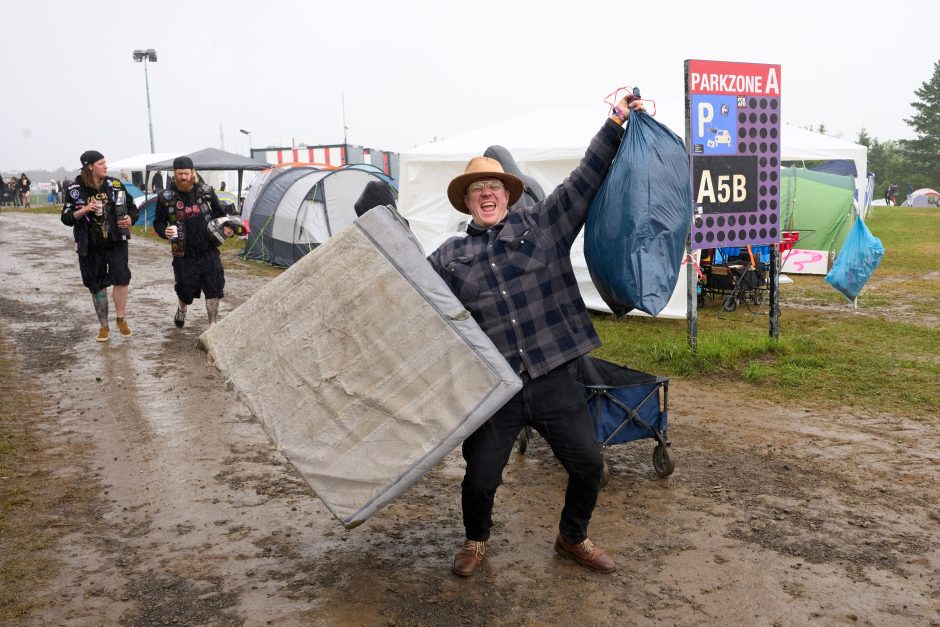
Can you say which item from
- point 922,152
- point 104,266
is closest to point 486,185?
point 104,266

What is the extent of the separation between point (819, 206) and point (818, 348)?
238 inches

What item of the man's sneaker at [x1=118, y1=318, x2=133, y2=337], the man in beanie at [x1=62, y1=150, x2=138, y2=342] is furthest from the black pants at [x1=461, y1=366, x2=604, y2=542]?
the man's sneaker at [x1=118, y1=318, x2=133, y2=337]

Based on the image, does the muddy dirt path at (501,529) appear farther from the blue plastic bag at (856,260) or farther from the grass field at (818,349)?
the blue plastic bag at (856,260)

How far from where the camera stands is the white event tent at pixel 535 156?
1020 cm

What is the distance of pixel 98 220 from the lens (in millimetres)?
7980

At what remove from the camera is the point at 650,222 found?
11.8 ft

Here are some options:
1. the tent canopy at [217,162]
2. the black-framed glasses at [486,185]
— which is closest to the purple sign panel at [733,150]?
the black-framed glasses at [486,185]

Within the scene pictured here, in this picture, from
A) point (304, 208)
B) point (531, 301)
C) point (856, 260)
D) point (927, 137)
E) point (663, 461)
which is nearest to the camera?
point (531, 301)

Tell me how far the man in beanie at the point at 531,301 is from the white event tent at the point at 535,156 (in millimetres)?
6597

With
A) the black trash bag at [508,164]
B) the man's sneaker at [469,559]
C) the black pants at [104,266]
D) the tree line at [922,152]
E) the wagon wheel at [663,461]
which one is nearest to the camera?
the man's sneaker at [469,559]

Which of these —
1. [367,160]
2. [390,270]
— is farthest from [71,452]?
[367,160]

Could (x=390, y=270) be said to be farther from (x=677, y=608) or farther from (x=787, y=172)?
(x=787, y=172)

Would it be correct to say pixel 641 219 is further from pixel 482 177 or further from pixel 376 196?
pixel 376 196

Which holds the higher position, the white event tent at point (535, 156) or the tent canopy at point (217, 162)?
the tent canopy at point (217, 162)
